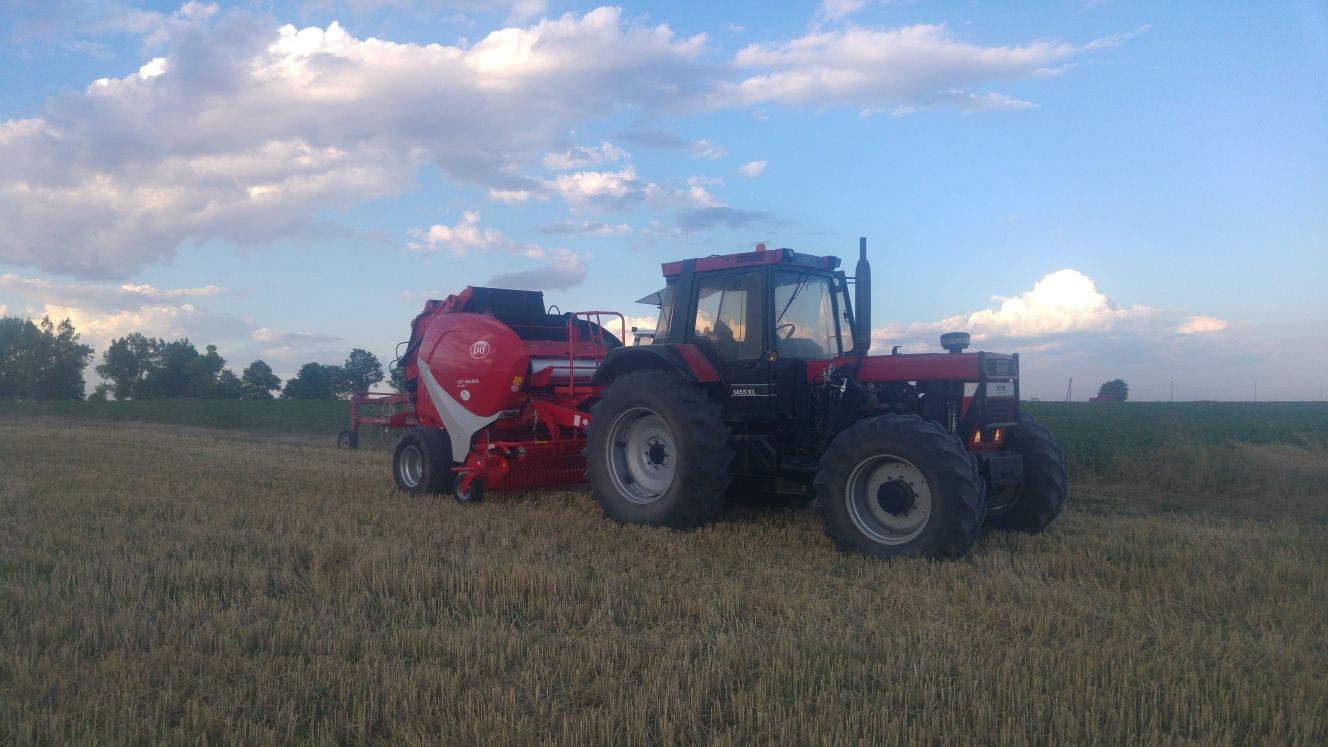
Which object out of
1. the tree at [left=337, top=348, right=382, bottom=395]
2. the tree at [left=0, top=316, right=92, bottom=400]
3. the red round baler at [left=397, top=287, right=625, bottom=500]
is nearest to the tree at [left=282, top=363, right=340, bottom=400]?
the tree at [left=337, top=348, right=382, bottom=395]

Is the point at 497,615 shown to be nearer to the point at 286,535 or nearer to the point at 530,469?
the point at 286,535

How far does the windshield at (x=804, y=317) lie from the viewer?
7.70 metres

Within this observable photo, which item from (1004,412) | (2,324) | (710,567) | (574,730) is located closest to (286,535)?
(710,567)

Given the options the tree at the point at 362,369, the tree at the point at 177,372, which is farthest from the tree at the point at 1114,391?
the tree at the point at 177,372

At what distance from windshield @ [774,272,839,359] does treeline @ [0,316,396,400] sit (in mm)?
54129

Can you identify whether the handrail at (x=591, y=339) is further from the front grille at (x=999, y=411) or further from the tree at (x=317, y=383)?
the tree at (x=317, y=383)

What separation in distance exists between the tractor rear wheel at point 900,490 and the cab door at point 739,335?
110 cm

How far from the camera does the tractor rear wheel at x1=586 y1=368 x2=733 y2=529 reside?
738 cm

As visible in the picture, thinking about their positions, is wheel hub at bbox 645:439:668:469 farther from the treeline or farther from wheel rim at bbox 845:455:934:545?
the treeline

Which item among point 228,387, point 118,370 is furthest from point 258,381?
point 118,370

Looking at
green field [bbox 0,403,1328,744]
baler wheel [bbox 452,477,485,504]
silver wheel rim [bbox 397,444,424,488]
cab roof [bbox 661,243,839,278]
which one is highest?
cab roof [bbox 661,243,839,278]

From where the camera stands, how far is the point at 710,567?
6.15 metres

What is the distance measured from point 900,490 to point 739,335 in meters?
2.02

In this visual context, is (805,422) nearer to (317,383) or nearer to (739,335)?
(739,335)
